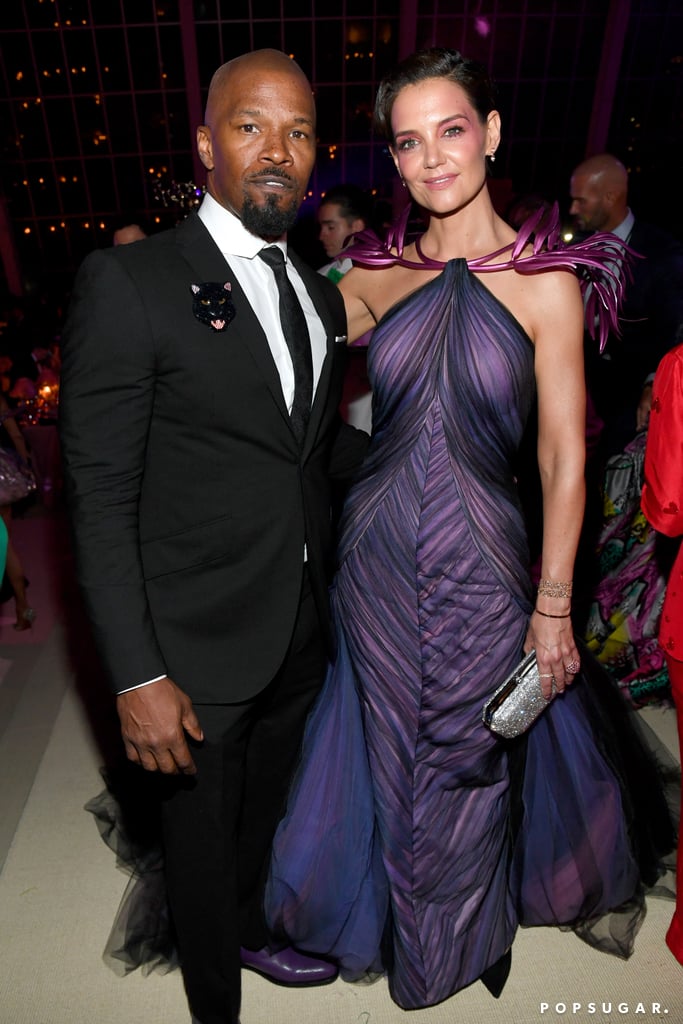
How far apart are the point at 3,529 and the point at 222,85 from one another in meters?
1.65

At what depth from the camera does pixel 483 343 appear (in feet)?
5.56

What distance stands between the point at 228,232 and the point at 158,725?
3.36 ft

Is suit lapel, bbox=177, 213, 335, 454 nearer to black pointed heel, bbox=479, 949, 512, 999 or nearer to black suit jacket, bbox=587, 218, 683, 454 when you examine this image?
black pointed heel, bbox=479, 949, 512, 999

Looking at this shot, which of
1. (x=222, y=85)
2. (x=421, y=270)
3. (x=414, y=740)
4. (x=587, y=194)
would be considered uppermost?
(x=222, y=85)

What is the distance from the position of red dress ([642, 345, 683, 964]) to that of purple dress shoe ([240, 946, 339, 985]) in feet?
3.84

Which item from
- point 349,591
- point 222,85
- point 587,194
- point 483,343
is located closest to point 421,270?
point 483,343

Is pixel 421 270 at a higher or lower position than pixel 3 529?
higher

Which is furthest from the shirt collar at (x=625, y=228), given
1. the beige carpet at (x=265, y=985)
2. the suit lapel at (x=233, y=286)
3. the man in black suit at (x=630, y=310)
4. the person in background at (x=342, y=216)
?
the beige carpet at (x=265, y=985)

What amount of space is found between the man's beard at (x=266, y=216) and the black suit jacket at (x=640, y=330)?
235 cm

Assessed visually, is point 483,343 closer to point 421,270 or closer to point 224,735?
point 421,270

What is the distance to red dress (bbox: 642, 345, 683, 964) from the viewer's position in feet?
5.40

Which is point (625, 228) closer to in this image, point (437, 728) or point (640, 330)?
point (640, 330)

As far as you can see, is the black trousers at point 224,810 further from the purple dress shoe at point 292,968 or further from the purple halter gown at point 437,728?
the purple dress shoe at point 292,968

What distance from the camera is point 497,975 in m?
2.04
